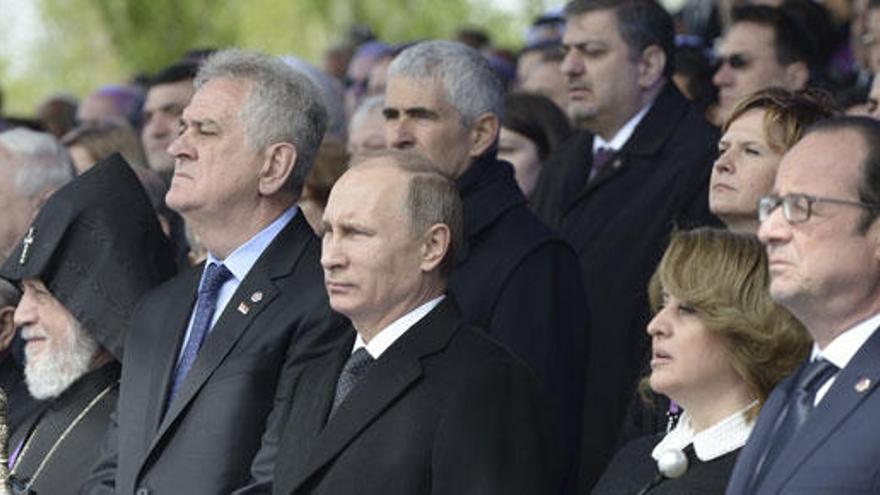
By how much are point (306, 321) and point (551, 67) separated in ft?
17.6

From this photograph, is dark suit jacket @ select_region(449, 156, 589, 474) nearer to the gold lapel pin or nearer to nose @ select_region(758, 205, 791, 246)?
the gold lapel pin

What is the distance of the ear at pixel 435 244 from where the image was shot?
6.82 metres

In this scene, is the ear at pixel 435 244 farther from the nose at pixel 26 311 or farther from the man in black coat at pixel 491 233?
the nose at pixel 26 311

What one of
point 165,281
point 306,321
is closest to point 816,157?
point 306,321

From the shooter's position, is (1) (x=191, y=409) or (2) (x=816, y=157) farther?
(1) (x=191, y=409)

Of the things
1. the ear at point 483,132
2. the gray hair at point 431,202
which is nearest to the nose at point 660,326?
the gray hair at point 431,202

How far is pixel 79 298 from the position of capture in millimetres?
8016

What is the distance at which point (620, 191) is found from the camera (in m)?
8.96

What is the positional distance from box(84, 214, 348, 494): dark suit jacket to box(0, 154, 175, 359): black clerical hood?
59 centimetres

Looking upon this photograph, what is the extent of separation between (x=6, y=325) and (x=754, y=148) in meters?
2.91

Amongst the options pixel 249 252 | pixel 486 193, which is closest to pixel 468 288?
pixel 486 193

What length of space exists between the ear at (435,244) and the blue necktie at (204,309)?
0.88 m

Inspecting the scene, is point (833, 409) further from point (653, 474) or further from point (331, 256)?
point (331, 256)

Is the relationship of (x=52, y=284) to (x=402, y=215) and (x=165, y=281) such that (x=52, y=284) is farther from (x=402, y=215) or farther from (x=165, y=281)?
(x=402, y=215)
